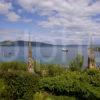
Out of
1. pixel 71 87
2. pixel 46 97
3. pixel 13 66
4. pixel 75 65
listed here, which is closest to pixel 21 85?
pixel 46 97

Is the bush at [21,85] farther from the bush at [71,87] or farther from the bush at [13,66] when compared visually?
the bush at [13,66]

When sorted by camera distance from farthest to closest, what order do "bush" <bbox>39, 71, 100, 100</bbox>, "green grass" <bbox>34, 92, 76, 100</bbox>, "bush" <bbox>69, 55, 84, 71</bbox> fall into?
1. "bush" <bbox>69, 55, 84, 71</bbox>
2. "bush" <bbox>39, 71, 100, 100</bbox>
3. "green grass" <bbox>34, 92, 76, 100</bbox>

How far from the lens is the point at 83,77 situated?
2370 centimetres

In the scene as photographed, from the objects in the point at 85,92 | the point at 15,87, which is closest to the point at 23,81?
the point at 15,87

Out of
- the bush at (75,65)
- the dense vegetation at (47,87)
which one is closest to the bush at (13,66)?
the bush at (75,65)

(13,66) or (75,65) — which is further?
(75,65)

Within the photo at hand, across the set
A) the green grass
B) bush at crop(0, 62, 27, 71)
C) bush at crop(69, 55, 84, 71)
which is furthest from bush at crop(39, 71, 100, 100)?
bush at crop(69, 55, 84, 71)

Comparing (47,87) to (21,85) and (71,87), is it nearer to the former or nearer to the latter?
(71,87)

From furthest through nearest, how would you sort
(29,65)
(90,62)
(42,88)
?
(90,62)
(29,65)
(42,88)

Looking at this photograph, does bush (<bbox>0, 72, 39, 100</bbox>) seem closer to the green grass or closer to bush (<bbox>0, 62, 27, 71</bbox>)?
the green grass

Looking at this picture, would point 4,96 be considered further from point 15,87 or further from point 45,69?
point 45,69

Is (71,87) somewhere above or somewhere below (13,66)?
below

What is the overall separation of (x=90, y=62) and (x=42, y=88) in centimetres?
1280

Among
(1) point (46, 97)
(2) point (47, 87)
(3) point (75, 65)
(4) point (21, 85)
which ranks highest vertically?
(3) point (75, 65)
